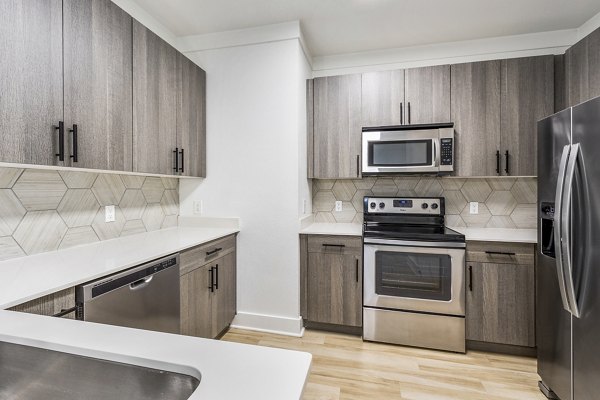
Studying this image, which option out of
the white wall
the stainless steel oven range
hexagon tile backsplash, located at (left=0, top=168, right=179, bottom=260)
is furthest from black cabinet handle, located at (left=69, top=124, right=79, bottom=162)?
the stainless steel oven range

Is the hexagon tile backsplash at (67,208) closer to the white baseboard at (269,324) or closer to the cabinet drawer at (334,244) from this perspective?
the white baseboard at (269,324)

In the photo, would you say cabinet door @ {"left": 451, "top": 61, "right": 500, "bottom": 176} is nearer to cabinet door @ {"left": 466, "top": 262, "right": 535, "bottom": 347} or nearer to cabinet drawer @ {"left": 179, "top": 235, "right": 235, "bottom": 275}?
cabinet door @ {"left": 466, "top": 262, "right": 535, "bottom": 347}

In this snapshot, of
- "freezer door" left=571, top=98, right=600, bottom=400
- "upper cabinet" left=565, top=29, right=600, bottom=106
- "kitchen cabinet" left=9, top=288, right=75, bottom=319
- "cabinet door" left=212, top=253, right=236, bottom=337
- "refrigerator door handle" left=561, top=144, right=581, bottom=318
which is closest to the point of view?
"kitchen cabinet" left=9, top=288, right=75, bottom=319

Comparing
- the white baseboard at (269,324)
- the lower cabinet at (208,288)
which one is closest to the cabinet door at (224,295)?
the lower cabinet at (208,288)

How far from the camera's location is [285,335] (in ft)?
8.41

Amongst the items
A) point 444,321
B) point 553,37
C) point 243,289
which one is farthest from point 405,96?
point 243,289

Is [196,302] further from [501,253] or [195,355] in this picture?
[501,253]

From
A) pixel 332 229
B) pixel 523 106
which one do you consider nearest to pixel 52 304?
pixel 332 229

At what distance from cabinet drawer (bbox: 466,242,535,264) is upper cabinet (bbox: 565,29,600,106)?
1.16 m

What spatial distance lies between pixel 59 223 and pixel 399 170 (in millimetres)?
2473

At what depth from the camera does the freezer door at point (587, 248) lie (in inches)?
55.3

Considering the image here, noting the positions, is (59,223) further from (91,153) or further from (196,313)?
(196,313)

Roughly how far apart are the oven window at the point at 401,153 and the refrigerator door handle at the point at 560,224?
1013 millimetres

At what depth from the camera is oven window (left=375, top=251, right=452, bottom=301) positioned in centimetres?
233
